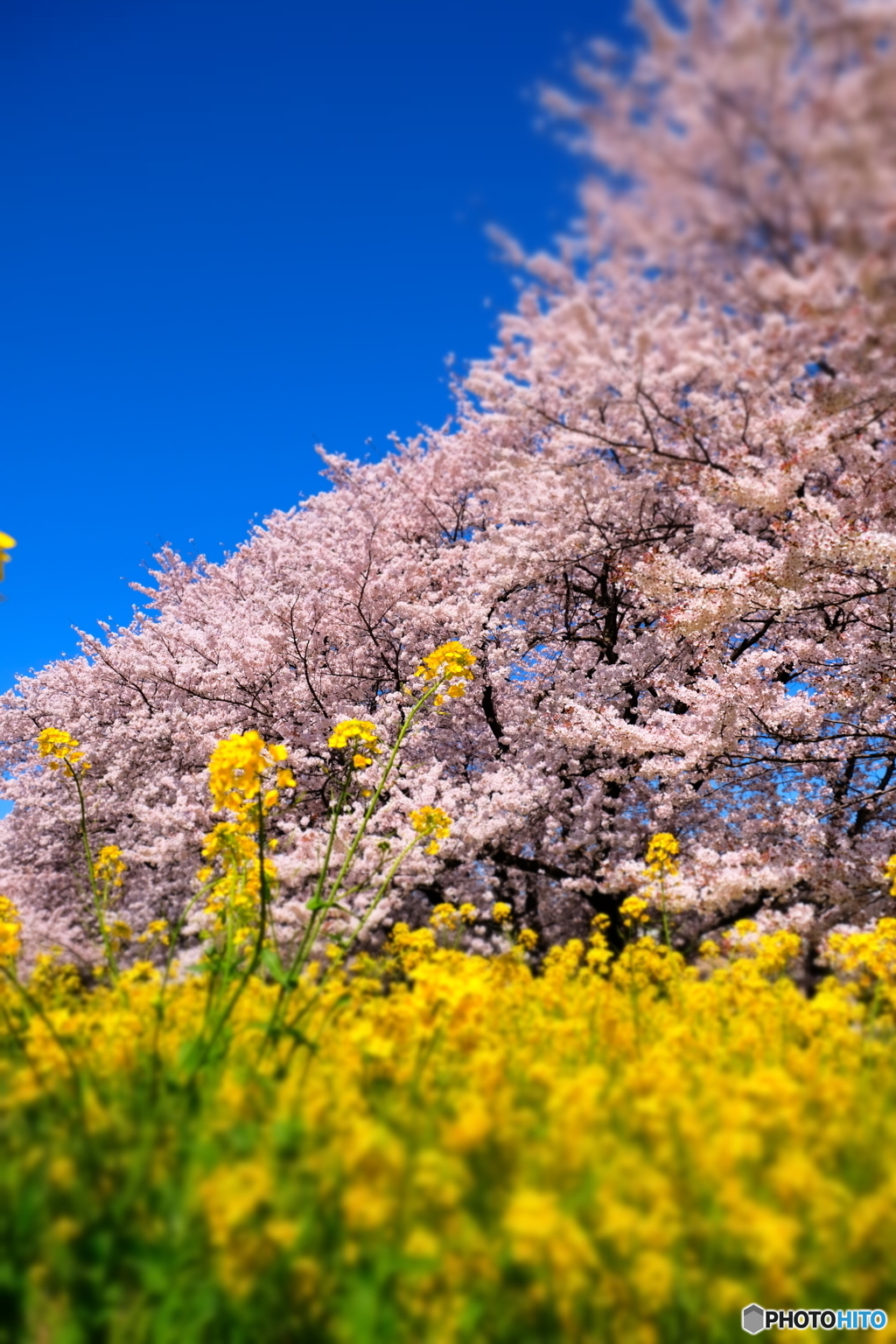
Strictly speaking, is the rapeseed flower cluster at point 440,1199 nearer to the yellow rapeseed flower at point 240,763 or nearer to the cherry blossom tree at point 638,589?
the yellow rapeseed flower at point 240,763

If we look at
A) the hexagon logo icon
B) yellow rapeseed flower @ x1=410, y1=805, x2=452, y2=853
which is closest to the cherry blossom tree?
yellow rapeseed flower @ x1=410, y1=805, x2=452, y2=853

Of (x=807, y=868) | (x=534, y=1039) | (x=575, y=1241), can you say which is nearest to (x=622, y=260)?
(x=534, y=1039)

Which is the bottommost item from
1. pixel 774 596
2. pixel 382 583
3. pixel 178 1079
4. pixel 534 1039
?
pixel 178 1079

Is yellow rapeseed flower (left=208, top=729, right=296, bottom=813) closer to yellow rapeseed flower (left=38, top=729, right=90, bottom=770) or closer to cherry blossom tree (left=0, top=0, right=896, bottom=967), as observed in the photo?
yellow rapeseed flower (left=38, top=729, right=90, bottom=770)

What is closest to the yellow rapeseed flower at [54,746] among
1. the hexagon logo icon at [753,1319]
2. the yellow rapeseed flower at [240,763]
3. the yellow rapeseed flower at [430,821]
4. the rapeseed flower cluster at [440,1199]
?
the yellow rapeseed flower at [240,763]

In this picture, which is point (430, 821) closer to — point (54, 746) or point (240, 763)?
point (240, 763)

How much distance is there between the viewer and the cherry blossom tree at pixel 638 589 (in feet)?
12.6

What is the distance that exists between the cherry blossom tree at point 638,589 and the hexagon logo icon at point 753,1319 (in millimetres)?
4157

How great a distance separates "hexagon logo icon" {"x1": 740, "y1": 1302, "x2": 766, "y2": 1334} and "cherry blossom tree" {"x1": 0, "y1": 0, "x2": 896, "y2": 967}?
4157 mm

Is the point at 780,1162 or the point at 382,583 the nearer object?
the point at 780,1162

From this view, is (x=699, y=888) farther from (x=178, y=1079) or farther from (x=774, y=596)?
(x=178, y=1079)

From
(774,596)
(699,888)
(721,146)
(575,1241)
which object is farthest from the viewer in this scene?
(699,888)

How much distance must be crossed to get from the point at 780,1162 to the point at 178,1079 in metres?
2.21

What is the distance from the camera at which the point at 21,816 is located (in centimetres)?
1705
